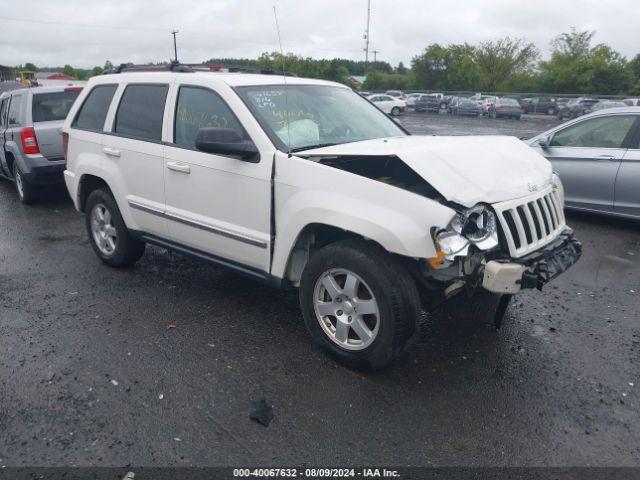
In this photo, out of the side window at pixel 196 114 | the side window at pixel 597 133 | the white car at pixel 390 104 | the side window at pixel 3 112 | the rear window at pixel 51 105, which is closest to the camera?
the side window at pixel 196 114

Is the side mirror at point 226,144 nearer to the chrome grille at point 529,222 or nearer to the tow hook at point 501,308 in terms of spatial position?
the chrome grille at point 529,222

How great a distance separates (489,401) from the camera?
3.25 m

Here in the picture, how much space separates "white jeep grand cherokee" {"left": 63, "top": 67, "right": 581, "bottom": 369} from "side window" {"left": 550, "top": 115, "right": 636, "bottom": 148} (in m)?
3.42

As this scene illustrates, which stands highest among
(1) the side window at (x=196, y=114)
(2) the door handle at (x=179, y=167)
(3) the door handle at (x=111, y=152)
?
(1) the side window at (x=196, y=114)

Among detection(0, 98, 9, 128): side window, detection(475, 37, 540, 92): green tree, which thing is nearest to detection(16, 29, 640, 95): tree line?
detection(475, 37, 540, 92): green tree

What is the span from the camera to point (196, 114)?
14.3 ft

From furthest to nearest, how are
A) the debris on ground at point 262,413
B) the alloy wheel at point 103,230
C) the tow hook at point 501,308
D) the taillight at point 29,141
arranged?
the taillight at point 29,141 < the alloy wheel at point 103,230 < the tow hook at point 501,308 < the debris on ground at point 262,413

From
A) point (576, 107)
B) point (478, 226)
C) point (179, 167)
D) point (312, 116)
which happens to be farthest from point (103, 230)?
point (576, 107)

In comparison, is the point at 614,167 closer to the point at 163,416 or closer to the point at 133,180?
Result: the point at 133,180

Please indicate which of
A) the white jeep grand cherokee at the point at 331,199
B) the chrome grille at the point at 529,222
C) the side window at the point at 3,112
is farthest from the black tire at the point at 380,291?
the side window at the point at 3,112

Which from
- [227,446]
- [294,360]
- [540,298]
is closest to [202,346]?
[294,360]

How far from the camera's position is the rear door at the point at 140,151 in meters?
4.59

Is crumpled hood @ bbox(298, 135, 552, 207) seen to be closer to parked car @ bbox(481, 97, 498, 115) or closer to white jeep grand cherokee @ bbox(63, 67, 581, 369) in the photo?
white jeep grand cherokee @ bbox(63, 67, 581, 369)

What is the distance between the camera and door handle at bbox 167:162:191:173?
13.9 feet
